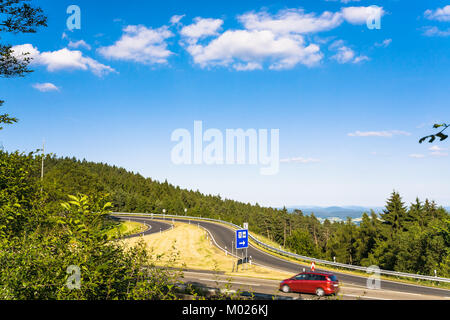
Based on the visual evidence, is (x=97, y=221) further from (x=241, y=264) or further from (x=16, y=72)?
(x=241, y=264)

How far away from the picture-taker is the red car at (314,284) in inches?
712

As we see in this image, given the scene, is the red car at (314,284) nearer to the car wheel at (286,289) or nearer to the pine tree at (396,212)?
the car wheel at (286,289)

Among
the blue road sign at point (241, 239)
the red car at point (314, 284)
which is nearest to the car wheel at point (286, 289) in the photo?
the red car at point (314, 284)

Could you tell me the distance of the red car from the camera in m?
18.1

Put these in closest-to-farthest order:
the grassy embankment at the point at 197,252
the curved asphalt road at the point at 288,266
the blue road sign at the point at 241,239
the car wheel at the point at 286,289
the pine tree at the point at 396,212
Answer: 1. the car wheel at the point at 286,289
2. the curved asphalt road at the point at 288,266
3. the grassy embankment at the point at 197,252
4. the blue road sign at the point at 241,239
5. the pine tree at the point at 396,212

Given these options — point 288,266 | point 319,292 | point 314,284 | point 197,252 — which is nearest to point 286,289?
point 314,284

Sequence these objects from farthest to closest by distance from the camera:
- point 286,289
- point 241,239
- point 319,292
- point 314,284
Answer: point 241,239 < point 286,289 < point 314,284 < point 319,292

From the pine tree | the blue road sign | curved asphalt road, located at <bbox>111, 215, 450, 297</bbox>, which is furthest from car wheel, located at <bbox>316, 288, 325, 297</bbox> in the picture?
the pine tree

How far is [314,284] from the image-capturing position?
60.6ft

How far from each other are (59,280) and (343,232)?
9378 centimetres

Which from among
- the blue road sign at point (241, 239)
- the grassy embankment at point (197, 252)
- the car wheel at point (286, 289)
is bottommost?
the grassy embankment at point (197, 252)

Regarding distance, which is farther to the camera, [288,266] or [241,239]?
[288,266]

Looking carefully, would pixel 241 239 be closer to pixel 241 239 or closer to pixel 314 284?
pixel 241 239

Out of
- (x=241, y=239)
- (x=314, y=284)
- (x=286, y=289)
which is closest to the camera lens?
(x=314, y=284)
